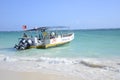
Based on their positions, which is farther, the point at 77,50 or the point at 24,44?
the point at 24,44

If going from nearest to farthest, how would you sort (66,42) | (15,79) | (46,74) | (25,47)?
1. (15,79)
2. (46,74)
3. (25,47)
4. (66,42)

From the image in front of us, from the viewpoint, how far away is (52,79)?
8180 mm

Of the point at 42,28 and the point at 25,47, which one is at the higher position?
the point at 42,28

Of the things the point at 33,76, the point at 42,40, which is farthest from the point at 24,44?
the point at 33,76

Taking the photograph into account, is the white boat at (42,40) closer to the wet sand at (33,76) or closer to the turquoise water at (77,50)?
the turquoise water at (77,50)

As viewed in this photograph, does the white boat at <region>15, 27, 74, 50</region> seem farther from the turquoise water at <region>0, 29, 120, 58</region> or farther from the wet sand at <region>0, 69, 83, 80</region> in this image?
the wet sand at <region>0, 69, 83, 80</region>

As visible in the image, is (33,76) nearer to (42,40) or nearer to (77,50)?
(77,50)

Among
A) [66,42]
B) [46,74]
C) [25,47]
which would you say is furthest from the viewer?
[66,42]

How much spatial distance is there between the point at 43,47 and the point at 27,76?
1300 cm

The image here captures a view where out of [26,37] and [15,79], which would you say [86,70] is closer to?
[15,79]

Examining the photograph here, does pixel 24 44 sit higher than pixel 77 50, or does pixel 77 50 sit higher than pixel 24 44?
pixel 24 44

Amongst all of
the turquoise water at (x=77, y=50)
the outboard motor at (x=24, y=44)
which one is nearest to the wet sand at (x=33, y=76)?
the turquoise water at (x=77, y=50)

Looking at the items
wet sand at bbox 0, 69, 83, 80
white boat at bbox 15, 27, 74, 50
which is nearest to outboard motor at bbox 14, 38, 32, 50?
white boat at bbox 15, 27, 74, 50

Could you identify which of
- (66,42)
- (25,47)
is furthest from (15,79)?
(66,42)
